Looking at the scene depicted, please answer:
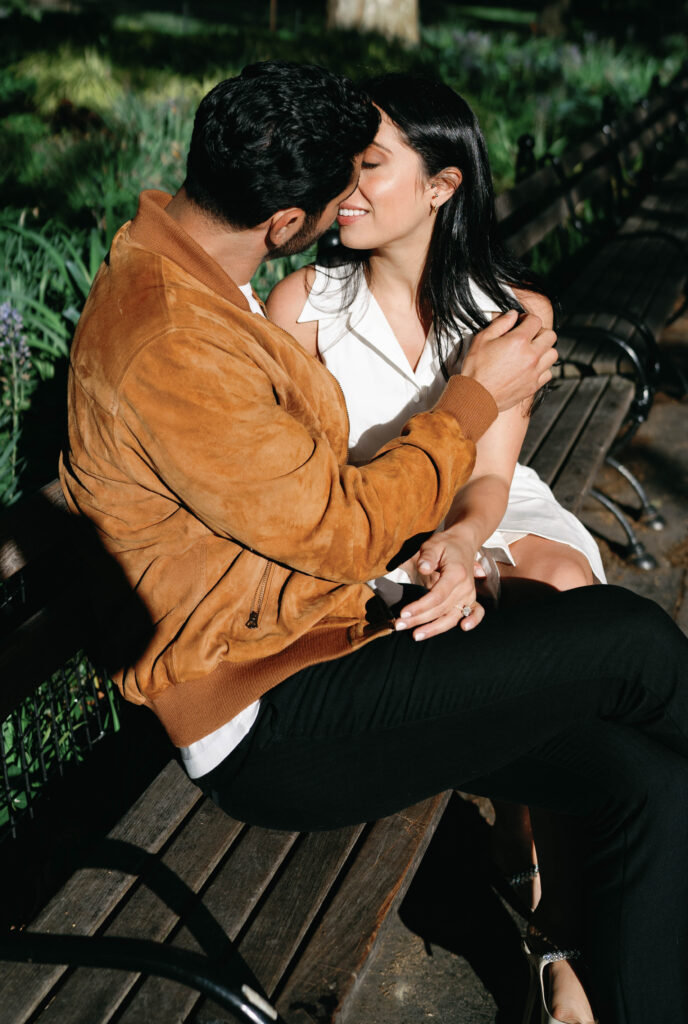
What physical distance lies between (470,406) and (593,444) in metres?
1.46

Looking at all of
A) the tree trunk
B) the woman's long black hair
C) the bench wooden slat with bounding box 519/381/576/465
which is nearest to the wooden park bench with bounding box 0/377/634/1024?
the woman's long black hair

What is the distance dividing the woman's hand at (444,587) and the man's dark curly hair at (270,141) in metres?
0.74

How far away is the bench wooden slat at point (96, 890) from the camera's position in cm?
149

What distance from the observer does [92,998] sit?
1.50 m

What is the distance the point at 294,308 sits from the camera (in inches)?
98.5

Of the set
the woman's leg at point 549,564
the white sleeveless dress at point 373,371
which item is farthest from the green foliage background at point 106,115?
the woman's leg at point 549,564

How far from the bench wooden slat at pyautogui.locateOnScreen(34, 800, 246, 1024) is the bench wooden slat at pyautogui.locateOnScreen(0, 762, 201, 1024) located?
3cm

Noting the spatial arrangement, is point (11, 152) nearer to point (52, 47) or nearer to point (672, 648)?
point (52, 47)

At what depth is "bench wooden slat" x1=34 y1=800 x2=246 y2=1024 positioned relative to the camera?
4.87 ft

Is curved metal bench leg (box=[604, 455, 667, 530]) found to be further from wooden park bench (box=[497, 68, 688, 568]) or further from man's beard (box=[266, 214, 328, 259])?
man's beard (box=[266, 214, 328, 259])

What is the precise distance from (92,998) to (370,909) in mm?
478

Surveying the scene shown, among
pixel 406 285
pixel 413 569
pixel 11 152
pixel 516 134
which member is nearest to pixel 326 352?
pixel 406 285

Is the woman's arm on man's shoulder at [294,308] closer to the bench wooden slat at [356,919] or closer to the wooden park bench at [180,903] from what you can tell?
the wooden park bench at [180,903]

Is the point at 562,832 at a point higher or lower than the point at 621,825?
lower
